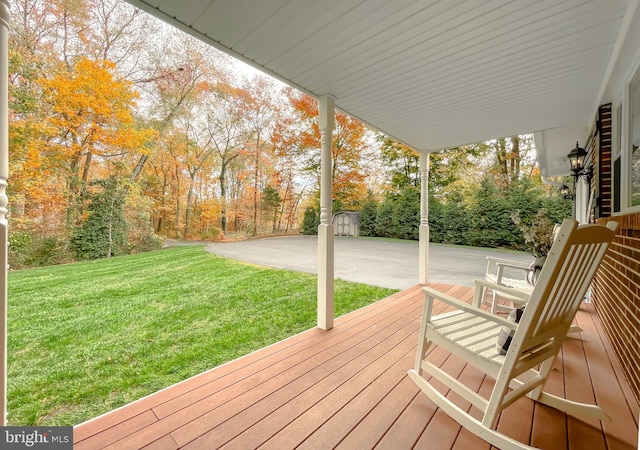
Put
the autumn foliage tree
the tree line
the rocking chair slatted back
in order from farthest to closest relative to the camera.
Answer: the autumn foliage tree, the tree line, the rocking chair slatted back

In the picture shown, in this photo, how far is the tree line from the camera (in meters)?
5.11

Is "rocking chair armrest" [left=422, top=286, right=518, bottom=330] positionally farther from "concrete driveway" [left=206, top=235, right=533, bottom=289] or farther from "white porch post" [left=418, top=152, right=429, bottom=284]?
"concrete driveway" [left=206, top=235, right=533, bottom=289]

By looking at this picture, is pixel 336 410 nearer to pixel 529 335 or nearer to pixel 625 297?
pixel 529 335

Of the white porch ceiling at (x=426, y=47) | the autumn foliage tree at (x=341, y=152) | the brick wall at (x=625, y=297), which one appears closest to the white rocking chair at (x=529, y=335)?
the brick wall at (x=625, y=297)

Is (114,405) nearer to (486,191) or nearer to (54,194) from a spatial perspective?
(54,194)

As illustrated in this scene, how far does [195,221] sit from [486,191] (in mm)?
11131

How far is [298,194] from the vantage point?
12.7m

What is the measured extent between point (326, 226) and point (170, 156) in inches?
360

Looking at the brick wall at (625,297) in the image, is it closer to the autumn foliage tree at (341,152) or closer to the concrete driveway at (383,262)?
the concrete driveway at (383,262)

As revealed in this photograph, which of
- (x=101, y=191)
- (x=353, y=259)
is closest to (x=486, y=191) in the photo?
(x=353, y=259)

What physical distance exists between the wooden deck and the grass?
564mm

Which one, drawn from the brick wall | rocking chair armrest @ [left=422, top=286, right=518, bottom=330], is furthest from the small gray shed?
rocking chair armrest @ [left=422, top=286, right=518, bottom=330]

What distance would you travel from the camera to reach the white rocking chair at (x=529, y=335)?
1095 mm

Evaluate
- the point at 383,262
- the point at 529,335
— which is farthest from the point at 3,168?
the point at 383,262
